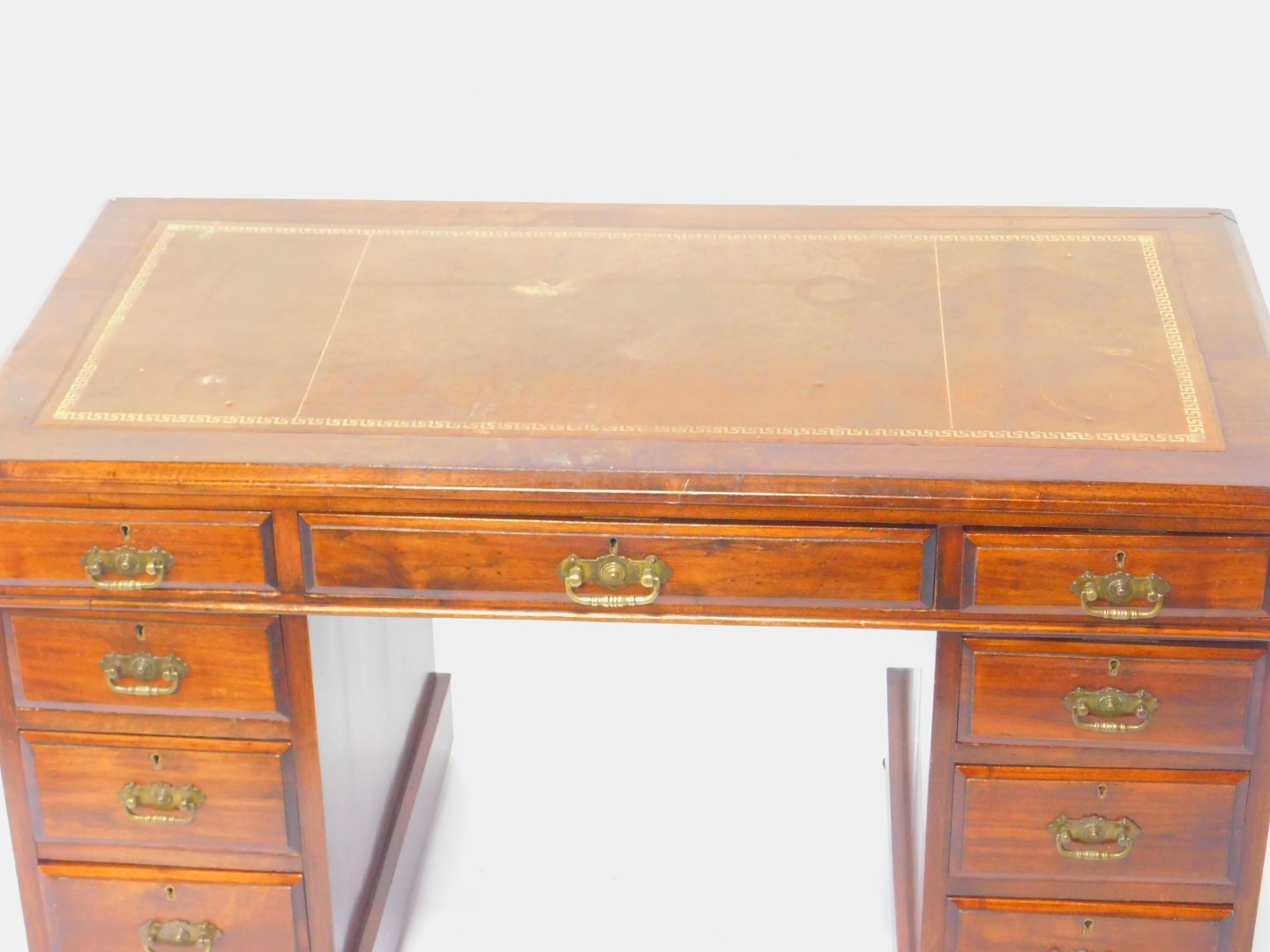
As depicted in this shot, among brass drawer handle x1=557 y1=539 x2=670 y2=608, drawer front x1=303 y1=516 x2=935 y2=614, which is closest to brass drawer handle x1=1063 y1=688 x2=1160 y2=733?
drawer front x1=303 y1=516 x2=935 y2=614

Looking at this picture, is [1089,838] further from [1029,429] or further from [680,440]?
[680,440]

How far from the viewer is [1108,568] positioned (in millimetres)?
3025

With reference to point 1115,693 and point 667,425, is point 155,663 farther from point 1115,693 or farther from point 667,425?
point 1115,693

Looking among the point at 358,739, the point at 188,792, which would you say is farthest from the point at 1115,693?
the point at 188,792

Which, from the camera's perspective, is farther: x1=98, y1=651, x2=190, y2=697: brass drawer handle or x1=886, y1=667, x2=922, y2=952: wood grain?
x1=886, y1=667, x2=922, y2=952: wood grain

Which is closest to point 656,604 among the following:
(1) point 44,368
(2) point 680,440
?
(2) point 680,440

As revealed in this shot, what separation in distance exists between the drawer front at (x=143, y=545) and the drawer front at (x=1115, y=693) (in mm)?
993

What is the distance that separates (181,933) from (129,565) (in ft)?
A: 2.02

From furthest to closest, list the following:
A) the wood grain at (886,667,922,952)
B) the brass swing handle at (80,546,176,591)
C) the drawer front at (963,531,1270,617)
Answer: the wood grain at (886,667,922,952) → the brass swing handle at (80,546,176,591) → the drawer front at (963,531,1270,617)

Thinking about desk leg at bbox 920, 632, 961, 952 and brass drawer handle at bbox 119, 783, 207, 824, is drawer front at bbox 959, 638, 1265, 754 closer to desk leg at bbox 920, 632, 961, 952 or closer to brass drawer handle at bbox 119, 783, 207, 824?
desk leg at bbox 920, 632, 961, 952

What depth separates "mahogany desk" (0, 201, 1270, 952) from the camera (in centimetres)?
303

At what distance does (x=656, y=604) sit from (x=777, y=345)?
46cm

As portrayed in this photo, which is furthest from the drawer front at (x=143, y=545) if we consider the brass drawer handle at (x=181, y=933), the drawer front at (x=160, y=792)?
the brass drawer handle at (x=181, y=933)

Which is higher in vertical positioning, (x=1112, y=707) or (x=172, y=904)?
(x=1112, y=707)
